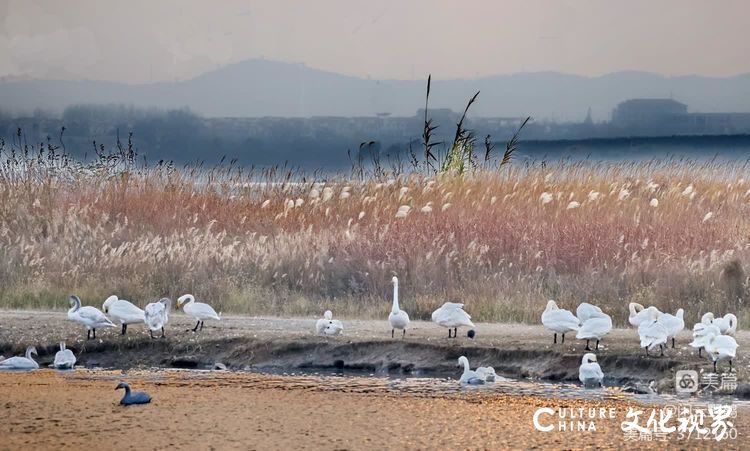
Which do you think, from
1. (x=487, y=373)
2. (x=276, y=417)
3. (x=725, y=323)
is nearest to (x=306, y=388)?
(x=276, y=417)

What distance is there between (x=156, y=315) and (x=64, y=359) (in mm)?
838

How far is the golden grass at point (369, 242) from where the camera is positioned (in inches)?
456

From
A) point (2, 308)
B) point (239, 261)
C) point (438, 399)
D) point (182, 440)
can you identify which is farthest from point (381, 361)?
point (2, 308)

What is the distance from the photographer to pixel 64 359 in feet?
30.4

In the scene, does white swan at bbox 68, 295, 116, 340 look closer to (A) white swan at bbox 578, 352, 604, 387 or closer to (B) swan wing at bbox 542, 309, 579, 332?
(B) swan wing at bbox 542, 309, 579, 332

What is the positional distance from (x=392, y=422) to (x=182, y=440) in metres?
1.25

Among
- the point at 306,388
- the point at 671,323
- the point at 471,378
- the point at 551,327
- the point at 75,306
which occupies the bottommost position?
the point at 306,388

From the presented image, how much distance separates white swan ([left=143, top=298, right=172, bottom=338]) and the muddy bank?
13 centimetres

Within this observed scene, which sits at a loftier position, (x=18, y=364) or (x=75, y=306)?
(x=75, y=306)

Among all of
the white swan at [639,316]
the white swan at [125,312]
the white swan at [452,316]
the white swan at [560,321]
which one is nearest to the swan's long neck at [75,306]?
the white swan at [125,312]

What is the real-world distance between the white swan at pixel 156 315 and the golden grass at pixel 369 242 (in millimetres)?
1827

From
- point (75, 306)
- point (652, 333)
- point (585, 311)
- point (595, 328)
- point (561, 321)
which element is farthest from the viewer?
point (75, 306)

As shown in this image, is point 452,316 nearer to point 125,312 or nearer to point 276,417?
point 276,417

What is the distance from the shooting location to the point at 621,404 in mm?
7691
